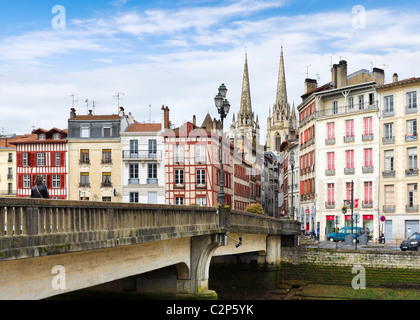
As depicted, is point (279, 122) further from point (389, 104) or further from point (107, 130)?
point (389, 104)

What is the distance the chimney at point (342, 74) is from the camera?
6219cm

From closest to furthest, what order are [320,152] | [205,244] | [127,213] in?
[127,213]
[205,244]
[320,152]

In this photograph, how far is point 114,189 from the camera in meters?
64.8

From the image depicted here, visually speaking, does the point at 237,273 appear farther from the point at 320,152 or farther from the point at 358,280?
the point at 320,152

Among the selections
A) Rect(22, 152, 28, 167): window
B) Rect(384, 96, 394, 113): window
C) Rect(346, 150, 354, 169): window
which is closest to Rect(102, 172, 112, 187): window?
Rect(22, 152, 28, 167): window

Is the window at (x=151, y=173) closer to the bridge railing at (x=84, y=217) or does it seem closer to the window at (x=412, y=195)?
the window at (x=412, y=195)

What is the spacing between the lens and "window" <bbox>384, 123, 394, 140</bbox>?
56.2 meters

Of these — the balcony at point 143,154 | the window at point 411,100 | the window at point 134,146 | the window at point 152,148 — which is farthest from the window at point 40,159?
the window at point 411,100

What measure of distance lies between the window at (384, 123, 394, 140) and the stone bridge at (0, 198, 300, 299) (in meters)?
32.7

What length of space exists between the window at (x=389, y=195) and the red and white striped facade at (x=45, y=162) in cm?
3138

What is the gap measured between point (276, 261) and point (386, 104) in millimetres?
21161

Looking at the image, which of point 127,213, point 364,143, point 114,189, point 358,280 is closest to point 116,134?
point 114,189

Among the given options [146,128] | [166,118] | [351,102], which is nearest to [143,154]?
[146,128]

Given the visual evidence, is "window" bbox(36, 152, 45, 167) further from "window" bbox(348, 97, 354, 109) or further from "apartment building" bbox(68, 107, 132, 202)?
"window" bbox(348, 97, 354, 109)
